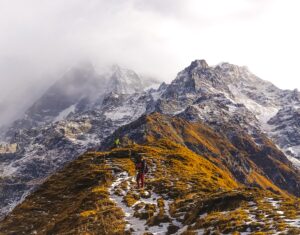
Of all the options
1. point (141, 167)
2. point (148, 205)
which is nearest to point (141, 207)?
point (148, 205)

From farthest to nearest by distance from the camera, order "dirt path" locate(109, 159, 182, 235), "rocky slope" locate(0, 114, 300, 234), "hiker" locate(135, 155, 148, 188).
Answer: "hiker" locate(135, 155, 148, 188) < "dirt path" locate(109, 159, 182, 235) < "rocky slope" locate(0, 114, 300, 234)

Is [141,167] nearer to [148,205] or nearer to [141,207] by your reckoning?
[148,205]

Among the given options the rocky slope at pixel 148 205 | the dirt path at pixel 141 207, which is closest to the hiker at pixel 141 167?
the dirt path at pixel 141 207

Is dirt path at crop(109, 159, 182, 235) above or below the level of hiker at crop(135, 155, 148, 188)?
below

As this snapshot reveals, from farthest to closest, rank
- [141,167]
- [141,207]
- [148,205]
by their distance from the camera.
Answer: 1. [141,167]
2. [148,205]
3. [141,207]

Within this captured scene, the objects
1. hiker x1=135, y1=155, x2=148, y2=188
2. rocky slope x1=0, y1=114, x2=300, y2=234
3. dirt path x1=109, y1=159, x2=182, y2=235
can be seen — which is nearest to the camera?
rocky slope x1=0, y1=114, x2=300, y2=234

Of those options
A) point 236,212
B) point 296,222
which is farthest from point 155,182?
point 296,222

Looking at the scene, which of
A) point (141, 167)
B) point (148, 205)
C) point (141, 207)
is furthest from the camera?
point (141, 167)

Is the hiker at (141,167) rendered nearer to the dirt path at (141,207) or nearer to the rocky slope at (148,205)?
the dirt path at (141,207)

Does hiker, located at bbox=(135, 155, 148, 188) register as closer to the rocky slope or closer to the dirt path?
the dirt path

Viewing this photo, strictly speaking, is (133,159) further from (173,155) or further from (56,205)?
(56,205)

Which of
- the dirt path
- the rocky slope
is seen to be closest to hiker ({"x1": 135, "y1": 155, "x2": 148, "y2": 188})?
the dirt path

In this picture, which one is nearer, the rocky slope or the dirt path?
the rocky slope

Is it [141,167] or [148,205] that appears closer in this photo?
[148,205]
